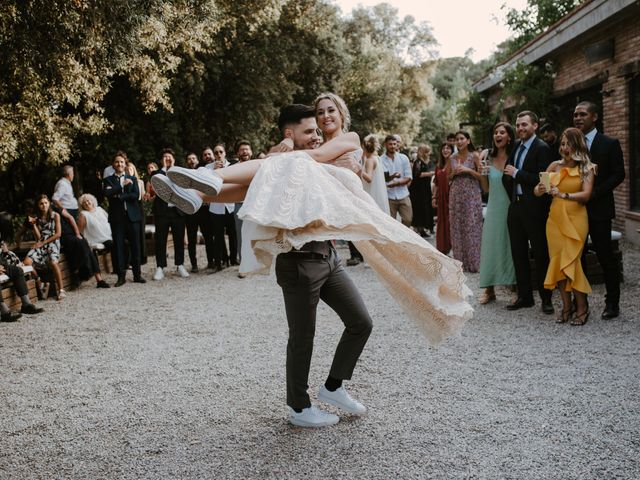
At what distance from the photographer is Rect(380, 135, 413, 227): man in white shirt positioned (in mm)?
11898

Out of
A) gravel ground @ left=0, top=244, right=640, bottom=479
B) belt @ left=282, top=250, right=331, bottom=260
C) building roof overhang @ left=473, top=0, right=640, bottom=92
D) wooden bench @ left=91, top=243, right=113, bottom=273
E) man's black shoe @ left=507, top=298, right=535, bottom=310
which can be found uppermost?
building roof overhang @ left=473, top=0, right=640, bottom=92

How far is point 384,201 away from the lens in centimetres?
1043

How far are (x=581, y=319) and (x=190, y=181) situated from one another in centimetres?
460

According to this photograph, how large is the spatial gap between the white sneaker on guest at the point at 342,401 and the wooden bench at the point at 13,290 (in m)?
5.58

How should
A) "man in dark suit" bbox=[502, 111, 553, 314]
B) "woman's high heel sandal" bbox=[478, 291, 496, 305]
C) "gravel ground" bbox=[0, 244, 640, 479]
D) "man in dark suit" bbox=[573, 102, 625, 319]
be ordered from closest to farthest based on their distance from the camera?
1. "gravel ground" bbox=[0, 244, 640, 479]
2. "man in dark suit" bbox=[573, 102, 625, 319]
3. "man in dark suit" bbox=[502, 111, 553, 314]
4. "woman's high heel sandal" bbox=[478, 291, 496, 305]

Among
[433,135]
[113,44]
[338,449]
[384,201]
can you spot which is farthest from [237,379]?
[433,135]

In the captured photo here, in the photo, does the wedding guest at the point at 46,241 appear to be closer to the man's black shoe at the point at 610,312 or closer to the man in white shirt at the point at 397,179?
the man in white shirt at the point at 397,179

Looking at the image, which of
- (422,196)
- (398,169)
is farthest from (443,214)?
(422,196)

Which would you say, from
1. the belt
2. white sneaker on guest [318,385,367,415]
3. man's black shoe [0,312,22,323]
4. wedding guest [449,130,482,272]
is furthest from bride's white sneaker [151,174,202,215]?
wedding guest [449,130,482,272]

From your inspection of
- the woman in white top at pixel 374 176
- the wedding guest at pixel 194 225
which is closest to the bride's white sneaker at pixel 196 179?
the woman in white top at pixel 374 176

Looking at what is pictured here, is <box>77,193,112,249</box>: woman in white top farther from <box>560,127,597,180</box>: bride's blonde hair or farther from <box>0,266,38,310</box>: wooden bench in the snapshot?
<box>560,127,597,180</box>: bride's blonde hair

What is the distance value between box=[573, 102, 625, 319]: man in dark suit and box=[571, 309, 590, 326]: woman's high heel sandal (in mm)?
201

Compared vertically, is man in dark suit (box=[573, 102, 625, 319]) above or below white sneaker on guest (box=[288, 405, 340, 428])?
above

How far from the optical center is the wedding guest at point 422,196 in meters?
15.2
